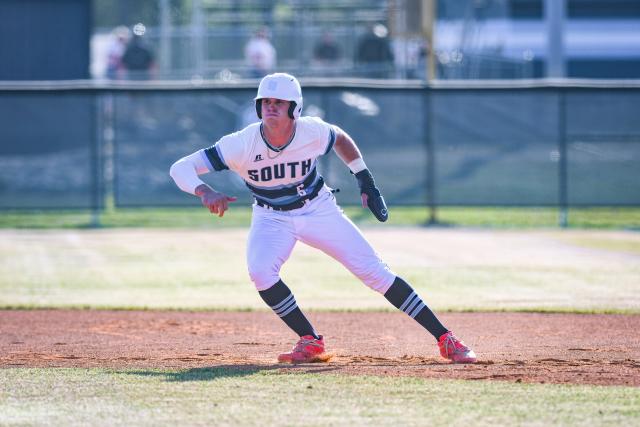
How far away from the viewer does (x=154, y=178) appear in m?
18.2

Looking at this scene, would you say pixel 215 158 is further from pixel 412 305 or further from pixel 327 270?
pixel 327 270

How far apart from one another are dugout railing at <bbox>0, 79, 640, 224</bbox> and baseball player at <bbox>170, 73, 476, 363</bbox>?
412 inches

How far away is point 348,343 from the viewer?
860 cm

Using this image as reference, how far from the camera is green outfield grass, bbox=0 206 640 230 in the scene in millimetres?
18188

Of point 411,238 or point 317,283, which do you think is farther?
point 411,238

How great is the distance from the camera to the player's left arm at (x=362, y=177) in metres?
7.80

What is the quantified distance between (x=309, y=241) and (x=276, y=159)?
624 mm

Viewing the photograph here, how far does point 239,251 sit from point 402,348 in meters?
6.84

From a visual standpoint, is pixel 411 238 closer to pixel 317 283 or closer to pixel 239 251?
pixel 239 251

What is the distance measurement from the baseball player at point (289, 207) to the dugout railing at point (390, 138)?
10.5 m

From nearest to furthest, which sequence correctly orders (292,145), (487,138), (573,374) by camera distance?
(573,374)
(292,145)
(487,138)

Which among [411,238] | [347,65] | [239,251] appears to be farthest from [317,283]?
[347,65]

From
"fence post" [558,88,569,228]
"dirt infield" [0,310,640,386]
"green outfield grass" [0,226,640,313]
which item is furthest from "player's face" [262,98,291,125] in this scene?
"fence post" [558,88,569,228]

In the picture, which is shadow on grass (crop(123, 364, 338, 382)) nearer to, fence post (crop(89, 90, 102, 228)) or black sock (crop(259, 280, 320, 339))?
black sock (crop(259, 280, 320, 339))
